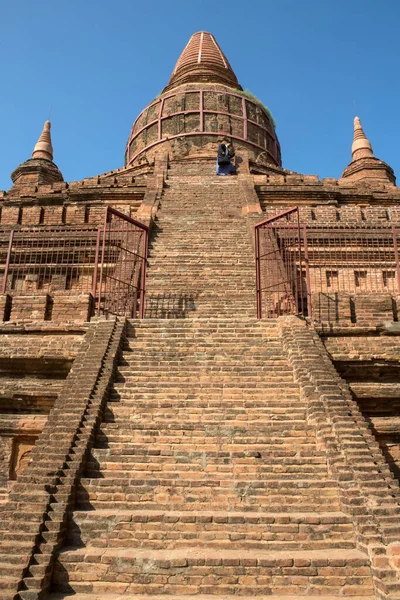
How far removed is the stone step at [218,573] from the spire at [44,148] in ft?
70.9

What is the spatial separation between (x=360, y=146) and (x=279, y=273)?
14.4 meters

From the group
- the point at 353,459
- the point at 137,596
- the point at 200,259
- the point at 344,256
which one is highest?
the point at 344,256

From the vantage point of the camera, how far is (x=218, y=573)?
15.3 feet

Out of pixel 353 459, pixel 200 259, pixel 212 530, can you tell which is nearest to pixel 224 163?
pixel 200 259

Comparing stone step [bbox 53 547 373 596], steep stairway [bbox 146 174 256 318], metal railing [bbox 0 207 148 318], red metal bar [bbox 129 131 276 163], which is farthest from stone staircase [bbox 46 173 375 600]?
red metal bar [bbox 129 131 276 163]

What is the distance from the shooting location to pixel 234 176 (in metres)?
17.5

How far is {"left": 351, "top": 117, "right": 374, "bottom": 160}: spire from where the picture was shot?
74.4 ft

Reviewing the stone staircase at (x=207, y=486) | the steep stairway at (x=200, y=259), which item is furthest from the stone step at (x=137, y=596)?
the steep stairway at (x=200, y=259)

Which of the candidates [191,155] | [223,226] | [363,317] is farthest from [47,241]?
[191,155]

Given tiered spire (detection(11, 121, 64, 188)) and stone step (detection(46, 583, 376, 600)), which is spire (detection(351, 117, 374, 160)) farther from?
stone step (detection(46, 583, 376, 600))

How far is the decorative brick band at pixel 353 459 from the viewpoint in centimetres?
465

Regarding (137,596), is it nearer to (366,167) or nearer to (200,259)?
(200,259)

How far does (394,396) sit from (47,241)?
9225mm

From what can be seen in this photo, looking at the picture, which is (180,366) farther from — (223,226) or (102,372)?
(223,226)
